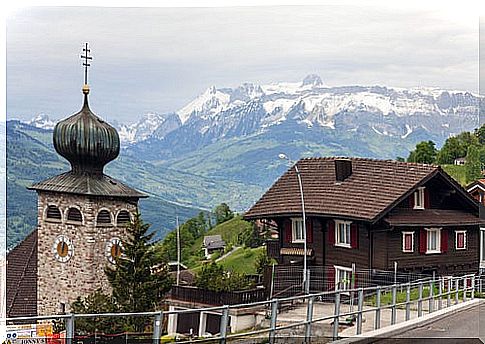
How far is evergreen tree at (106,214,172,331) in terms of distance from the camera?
7.31 meters

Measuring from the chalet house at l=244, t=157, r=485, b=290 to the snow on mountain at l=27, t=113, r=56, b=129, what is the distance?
232 centimetres

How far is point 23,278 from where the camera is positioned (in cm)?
982

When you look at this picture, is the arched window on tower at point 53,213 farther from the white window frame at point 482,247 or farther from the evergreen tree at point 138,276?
the white window frame at point 482,247

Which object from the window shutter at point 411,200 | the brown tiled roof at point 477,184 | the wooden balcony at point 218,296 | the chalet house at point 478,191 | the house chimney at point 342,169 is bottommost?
the wooden balcony at point 218,296

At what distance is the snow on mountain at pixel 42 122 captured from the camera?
330 inches

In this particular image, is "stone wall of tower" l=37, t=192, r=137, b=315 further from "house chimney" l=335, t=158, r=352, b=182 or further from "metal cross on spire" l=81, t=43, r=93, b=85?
"house chimney" l=335, t=158, r=352, b=182

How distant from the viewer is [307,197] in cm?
728

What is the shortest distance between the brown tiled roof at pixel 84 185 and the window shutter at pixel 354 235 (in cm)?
351

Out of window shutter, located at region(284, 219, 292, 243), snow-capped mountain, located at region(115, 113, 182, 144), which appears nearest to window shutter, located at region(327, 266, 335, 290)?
window shutter, located at region(284, 219, 292, 243)

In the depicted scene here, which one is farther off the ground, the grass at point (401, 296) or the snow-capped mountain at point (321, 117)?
the snow-capped mountain at point (321, 117)

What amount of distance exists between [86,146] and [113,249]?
1577 mm

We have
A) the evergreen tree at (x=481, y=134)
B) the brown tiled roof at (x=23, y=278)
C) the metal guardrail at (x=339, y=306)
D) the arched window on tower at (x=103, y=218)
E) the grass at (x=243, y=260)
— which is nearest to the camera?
the metal guardrail at (x=339, y=306)

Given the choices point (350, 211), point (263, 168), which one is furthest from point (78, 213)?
point (350, 211)

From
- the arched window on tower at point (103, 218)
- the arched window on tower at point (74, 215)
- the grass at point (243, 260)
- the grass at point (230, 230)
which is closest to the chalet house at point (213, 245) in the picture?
the grass at point (230, 230)
